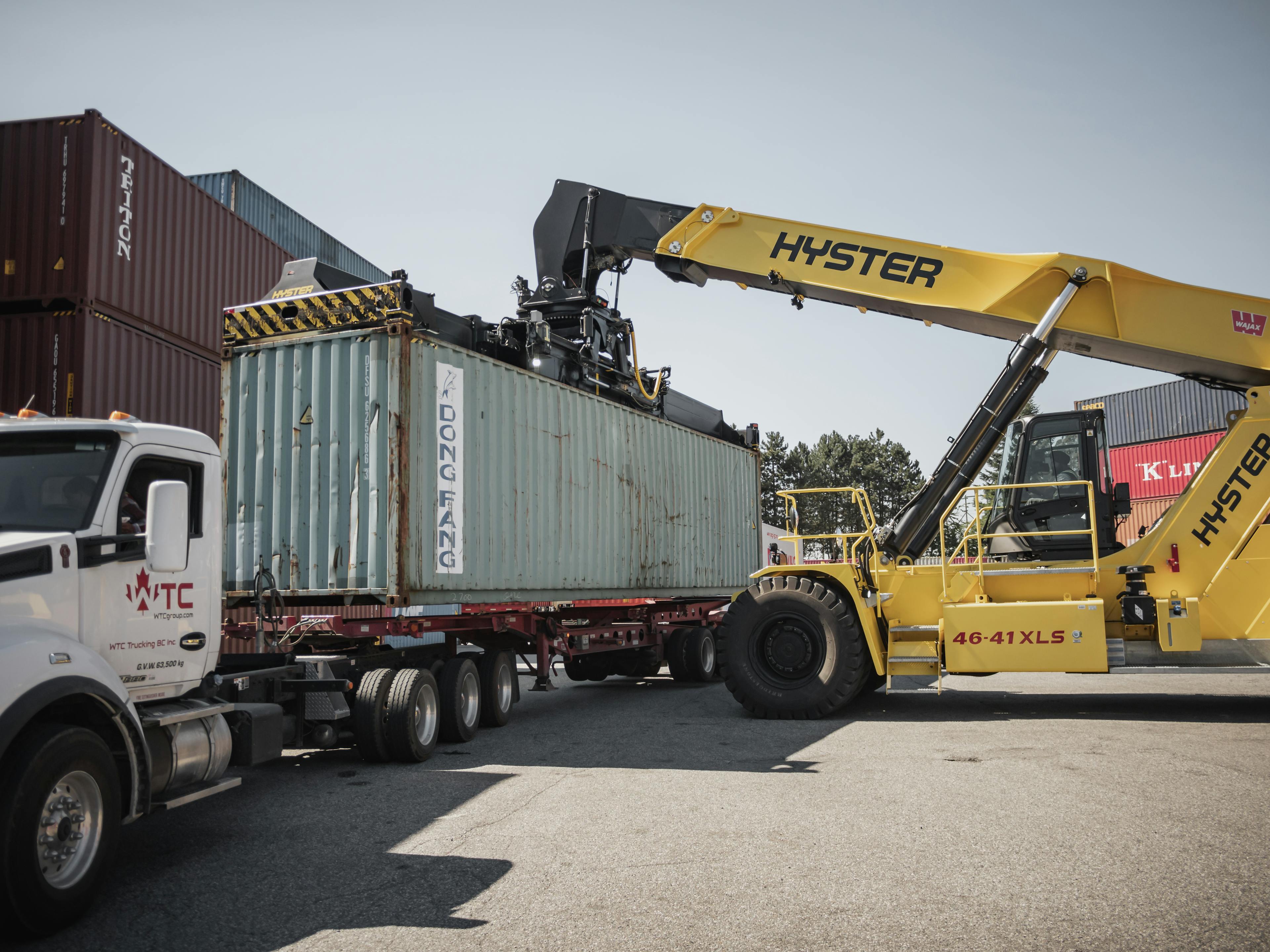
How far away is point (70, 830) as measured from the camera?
3916 millimetres

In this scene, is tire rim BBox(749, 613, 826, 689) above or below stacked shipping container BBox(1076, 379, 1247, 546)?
below

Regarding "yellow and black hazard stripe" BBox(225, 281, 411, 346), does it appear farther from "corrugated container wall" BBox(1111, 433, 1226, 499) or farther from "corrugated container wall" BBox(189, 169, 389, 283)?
"corrugated container wall" BBox(1111, 433, 1226, 499)

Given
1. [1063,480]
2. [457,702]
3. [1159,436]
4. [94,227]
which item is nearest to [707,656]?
[1063,480]

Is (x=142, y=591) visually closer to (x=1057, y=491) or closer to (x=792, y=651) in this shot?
(x=792, y=651)

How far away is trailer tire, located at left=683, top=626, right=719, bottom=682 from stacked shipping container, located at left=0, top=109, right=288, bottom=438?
7672 mm

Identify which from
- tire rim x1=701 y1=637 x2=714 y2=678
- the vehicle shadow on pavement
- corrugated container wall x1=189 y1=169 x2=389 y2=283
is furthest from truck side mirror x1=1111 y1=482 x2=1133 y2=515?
corrugated container wall x1=189 y1=169 x2=389 y2=283

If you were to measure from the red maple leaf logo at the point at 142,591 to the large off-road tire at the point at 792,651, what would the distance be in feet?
19.5

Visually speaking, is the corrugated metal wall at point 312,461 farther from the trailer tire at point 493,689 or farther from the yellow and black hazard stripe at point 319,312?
the trailer tire at point 493,689

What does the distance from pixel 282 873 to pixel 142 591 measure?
64.7 inches

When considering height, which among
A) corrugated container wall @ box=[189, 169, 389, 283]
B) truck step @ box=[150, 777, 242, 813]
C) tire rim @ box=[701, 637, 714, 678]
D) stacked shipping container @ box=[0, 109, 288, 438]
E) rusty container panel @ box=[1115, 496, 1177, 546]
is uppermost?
corrugated container wall @ box=[189, 169, 389, 283]

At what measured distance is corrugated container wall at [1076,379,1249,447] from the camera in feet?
107

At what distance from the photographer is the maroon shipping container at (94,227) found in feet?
34.7

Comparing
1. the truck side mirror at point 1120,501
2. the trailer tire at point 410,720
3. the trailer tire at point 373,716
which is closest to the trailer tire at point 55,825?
the trailer tire at point 373,716

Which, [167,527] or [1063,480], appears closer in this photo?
[167,527]
